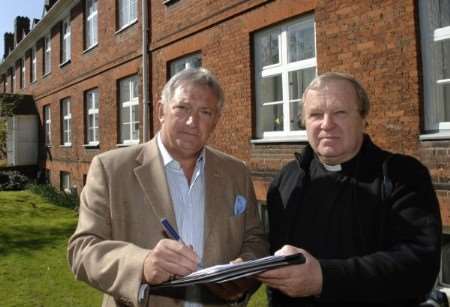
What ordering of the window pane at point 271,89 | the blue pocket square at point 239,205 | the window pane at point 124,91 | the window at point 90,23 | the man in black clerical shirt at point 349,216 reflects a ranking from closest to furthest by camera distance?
the man in black clerical shirt at point 349,216, the blue pocket square at point 239,205, the window pane at point 271,89, the window pane at point 124,91, the window at point 90,23

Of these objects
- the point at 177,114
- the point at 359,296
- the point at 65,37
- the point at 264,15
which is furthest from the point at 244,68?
the point at 65,37

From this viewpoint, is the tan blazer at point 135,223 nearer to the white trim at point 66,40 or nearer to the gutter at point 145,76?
the gutter at point 145,76

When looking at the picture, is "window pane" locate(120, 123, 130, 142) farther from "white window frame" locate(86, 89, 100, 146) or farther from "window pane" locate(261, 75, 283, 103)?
"window pane" locate(261, 75, 283, 103)

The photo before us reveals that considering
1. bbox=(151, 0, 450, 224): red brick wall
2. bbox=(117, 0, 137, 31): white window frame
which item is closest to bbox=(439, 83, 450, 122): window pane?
bbox=(151, 0, 450, 224): red brick wall

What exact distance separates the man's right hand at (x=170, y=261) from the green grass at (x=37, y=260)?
13.7ft

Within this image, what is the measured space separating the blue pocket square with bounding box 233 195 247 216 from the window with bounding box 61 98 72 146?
15.9m

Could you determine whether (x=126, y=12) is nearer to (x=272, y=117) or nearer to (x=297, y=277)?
(x=272, y=117)

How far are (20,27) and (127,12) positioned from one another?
20.6 m

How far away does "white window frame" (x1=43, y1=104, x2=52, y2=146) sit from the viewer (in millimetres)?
19453

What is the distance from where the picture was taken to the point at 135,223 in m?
2.19

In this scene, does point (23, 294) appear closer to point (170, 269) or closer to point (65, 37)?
point (170, 269)

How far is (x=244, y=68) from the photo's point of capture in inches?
306

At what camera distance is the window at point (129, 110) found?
12203mm

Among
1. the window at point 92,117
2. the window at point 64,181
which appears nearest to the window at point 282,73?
the window at point 92,117
